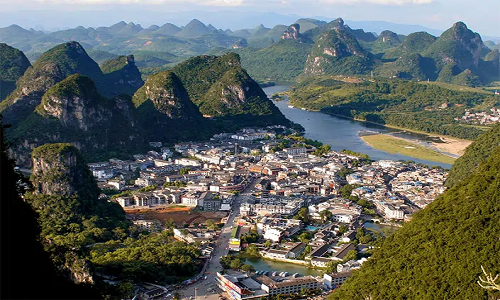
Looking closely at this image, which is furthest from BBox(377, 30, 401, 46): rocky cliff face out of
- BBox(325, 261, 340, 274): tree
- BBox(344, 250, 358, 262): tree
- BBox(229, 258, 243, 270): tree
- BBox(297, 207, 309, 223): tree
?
BBox(229, 258, 243, 270): tree

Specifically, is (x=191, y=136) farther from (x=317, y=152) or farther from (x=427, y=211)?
(x=427, y=211)

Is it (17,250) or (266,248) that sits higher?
(17,250)

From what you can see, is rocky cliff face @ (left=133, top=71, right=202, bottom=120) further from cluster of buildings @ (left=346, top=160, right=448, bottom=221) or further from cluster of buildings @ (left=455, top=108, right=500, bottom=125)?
cluster of buildings @ (left=455, top=108, right=500, bottom=125)

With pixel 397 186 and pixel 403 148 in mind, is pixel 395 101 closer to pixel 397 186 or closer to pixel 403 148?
pixel 403 148

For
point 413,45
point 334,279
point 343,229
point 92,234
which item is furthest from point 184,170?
point 413,45

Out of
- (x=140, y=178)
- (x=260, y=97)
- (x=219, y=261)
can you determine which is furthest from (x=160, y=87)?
(x=219, y=261)
